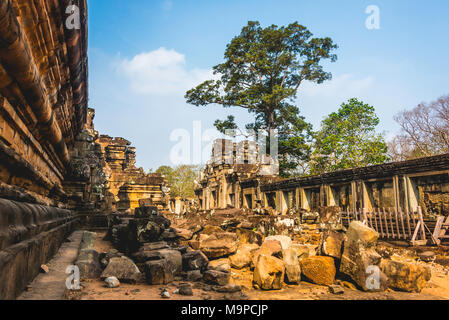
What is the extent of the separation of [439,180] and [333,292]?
7399mm

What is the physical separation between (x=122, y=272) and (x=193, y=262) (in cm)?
114

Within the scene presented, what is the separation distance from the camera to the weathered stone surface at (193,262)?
4.51 m

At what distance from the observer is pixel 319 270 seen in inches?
174

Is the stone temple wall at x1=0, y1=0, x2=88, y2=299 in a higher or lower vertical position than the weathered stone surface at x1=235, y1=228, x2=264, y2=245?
higher

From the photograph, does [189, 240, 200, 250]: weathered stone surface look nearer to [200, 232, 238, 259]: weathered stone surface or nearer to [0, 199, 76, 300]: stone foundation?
[200, 232, 238, 259]: weathered stone surface

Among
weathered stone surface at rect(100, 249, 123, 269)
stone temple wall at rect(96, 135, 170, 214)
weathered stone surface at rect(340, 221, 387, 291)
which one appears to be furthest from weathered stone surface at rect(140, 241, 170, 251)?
stone temple wall at rect(96, 135, 170, 214)

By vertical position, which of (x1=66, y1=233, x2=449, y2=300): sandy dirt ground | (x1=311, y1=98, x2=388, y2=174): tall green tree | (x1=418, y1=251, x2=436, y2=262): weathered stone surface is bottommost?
(x1=418, y1=251, x2=436, y2=262): weathered stone surface

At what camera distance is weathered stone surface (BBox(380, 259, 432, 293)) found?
4164 millimetres

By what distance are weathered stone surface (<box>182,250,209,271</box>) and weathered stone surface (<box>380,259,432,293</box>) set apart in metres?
2.56

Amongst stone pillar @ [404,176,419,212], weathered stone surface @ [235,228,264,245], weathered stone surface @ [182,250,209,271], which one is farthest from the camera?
stone pillar @ [404,176,419,212]

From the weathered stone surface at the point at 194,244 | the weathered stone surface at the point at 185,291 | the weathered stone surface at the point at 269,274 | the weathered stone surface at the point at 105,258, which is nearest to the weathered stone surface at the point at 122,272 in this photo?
the weathered stone surface at the point at 105,258

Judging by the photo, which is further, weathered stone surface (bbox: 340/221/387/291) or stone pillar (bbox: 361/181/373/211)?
stone pillar (bbox: 361/181/373/211)

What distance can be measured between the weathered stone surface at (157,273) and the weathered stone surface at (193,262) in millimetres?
669

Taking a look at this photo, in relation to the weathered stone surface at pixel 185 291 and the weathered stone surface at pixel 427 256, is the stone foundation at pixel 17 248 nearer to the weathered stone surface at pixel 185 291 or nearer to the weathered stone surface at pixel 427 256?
the weathered stone surface at pixel 185 291
